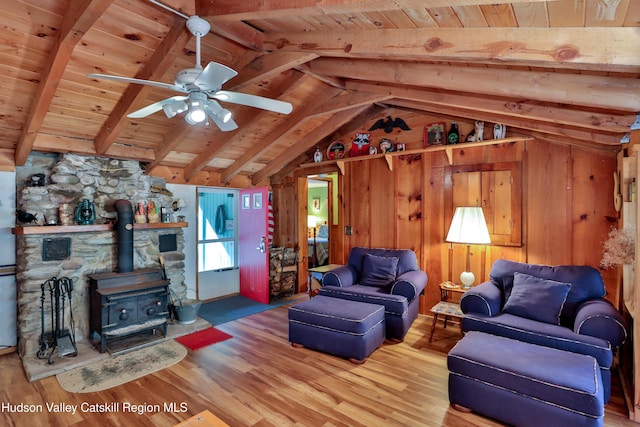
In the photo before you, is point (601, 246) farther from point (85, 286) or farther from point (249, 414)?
point (85, 286)

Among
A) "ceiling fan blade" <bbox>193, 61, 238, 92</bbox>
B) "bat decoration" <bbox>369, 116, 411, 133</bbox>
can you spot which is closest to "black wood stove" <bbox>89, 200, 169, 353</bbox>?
"ceiling fan blade" <bbox>193, 61, 238, 92</bbox>

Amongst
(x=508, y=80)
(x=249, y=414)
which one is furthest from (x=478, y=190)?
(x=249, y=414)

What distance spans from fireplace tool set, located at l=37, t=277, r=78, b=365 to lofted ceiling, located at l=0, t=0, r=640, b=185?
1.41m

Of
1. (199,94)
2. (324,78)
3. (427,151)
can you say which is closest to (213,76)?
(199,94)

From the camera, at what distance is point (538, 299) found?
2857 mm

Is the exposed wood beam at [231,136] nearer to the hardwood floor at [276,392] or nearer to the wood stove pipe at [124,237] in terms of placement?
the wood stove pipe at [124,237]

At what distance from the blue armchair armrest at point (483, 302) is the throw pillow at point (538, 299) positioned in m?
0.11

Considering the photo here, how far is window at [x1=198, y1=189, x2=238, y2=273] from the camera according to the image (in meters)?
5.41

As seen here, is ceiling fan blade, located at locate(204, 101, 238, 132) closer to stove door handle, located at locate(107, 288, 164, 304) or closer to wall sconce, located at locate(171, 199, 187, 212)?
stove door handle, located at locate(107, 288, 164, 304)

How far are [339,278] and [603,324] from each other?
2.51m

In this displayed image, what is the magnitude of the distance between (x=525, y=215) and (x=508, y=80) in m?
1.90

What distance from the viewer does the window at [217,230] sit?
5410 millimetres

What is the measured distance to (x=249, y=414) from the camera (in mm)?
2365

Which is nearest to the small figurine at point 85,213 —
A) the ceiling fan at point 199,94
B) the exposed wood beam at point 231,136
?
the exposed wood beam at point 231,136
